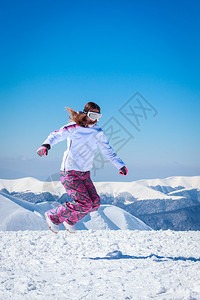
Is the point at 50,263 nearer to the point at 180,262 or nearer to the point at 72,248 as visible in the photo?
the point at 72,248

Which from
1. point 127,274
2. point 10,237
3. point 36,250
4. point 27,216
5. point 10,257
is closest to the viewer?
point 127,274

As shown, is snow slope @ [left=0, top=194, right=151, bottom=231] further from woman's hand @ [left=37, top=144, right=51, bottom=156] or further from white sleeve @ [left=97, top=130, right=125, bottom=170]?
woman's hand @ [left=37, top=144, right=51, bottom=156]

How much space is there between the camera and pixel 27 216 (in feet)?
29.1

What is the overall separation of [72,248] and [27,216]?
5.17 meters

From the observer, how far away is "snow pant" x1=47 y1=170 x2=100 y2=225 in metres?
3.54

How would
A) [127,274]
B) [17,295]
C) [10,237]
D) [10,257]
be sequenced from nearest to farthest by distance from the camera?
[17,295] → [127,274] → [10,257] → [10,237]

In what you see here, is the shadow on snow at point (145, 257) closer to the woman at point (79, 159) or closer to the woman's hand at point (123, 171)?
the woman at point (79, 159)

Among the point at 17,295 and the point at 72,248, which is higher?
the point at 17,295

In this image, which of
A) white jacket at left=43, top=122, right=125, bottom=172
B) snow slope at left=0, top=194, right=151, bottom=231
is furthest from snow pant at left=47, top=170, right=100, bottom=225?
snow slope at left=0, top=194, right=151, bottom=231

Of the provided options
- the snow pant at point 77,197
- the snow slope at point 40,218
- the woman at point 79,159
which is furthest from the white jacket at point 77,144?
the snow slope at point 40,218

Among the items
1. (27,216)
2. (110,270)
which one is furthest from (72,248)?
(27,216)

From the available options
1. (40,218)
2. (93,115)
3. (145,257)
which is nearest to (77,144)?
(93,115)

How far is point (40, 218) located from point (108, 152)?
19.1 feet

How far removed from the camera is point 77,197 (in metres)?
3.54
